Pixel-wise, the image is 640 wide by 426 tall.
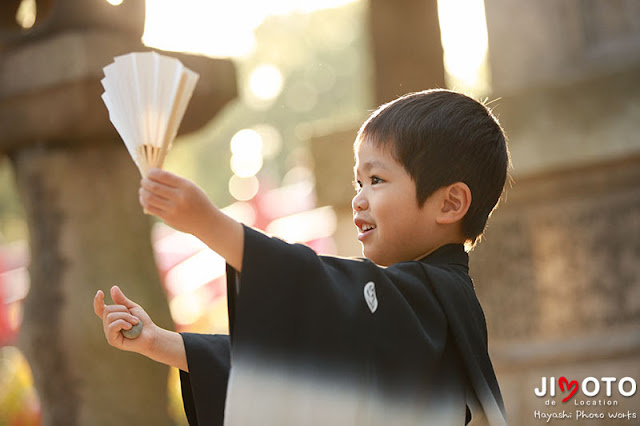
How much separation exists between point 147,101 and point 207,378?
2.56 feet

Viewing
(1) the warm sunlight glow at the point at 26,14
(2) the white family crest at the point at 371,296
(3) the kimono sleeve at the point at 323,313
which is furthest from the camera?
(1) the warm sunlight glow at the point at 26,14

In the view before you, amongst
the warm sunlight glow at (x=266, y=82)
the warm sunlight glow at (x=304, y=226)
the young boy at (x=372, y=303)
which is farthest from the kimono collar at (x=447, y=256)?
the warm sunlight glow at (x=266, y=82)

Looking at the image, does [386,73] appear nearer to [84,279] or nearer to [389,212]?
[84,279]

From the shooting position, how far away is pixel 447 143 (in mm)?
2014

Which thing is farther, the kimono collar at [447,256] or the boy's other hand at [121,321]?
the kimono collar at [447,256]

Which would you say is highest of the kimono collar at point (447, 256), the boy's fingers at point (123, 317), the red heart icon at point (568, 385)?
the kimono collar at point (447, 256)

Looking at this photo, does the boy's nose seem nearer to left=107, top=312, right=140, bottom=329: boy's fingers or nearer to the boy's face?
the boy's face

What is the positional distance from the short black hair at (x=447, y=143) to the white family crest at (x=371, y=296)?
1.14ft

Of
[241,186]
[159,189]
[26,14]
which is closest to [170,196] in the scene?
[159,189]

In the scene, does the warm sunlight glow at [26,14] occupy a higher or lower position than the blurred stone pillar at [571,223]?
higher

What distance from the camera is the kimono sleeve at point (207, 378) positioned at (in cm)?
203

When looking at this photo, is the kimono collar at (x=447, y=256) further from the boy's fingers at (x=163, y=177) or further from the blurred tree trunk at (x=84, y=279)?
the blurred tree trunk at (x=84, y=279)

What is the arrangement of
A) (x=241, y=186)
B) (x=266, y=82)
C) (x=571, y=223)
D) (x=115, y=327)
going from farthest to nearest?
(x=241, y=186) → (x=266, y=82) → (x=571, y=223) → (x=115, y=327)

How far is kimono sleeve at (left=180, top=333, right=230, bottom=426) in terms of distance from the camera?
6.66 ft
